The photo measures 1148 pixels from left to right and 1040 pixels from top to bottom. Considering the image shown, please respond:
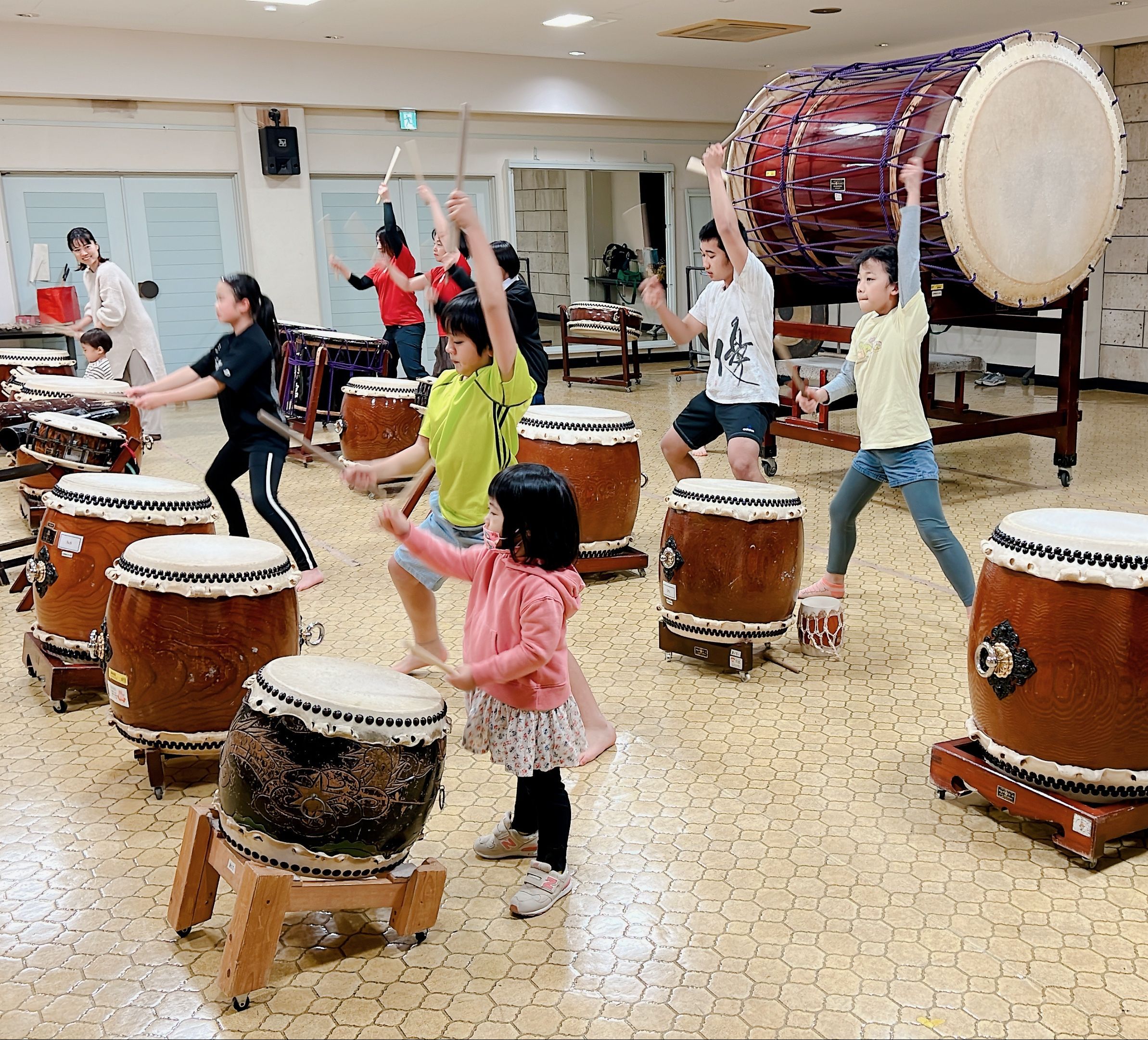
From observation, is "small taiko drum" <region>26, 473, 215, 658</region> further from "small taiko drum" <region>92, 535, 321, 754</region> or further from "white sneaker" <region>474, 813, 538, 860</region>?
"white sneaker" <region>474, 813, 538, 860</region>

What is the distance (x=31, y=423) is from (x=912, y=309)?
280 centimetres

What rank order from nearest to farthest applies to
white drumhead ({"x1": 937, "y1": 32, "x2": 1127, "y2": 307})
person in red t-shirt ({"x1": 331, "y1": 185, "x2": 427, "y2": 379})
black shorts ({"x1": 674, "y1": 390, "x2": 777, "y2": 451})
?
black shorts ({"x1": 674, "y1": 390, "x2": 777, "y2": 451}) → white drumhead ({"x1": 937, "y1": 32, "x2": 1127, "y2": 307}) → person in red t-shirt ({"x1": 331, "y1": 185, "x2": 427, "y2": 379})

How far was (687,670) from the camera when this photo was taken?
3.41m

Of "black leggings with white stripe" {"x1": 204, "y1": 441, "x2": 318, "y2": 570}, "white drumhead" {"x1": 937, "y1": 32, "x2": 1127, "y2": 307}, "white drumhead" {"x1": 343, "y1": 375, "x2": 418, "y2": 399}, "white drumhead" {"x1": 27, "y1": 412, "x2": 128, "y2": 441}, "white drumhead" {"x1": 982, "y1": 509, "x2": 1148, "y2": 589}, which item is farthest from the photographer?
"white drumhead" {"x1": 343, "y1": 375, "x2": 418, "y2": 399}

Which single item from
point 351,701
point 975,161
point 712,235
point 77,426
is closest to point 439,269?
point 712,235

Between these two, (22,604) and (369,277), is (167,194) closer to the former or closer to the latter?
(369,277)

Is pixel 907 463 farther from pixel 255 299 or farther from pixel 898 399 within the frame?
pixel 255 299

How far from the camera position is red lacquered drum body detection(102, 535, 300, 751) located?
2514 mm

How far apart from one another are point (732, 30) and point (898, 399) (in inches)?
265

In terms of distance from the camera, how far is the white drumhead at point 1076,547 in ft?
7.16

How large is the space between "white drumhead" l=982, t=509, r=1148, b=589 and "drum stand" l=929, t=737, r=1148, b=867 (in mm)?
446

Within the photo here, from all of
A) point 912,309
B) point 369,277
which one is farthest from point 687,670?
point 369,277

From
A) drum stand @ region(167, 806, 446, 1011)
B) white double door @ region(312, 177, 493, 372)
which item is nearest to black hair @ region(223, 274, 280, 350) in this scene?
drum stand @ region(167, 806, 446, 1011)

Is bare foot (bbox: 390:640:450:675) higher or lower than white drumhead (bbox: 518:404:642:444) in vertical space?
lower
